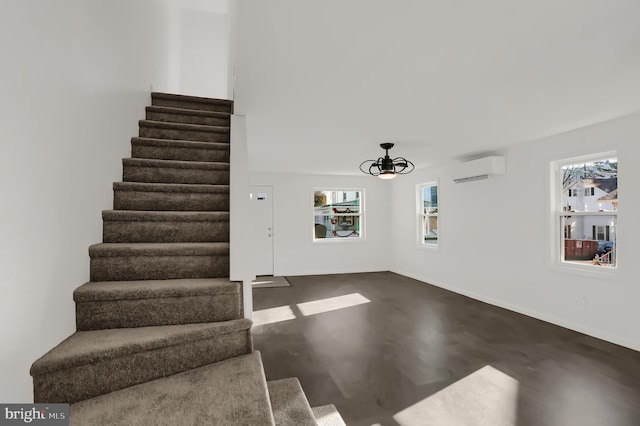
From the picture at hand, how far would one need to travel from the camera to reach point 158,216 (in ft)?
7.29

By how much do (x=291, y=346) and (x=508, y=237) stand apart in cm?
354

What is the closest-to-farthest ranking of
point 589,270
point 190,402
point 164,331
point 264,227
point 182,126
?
A: point 190,402 → point 164,331 → point 182,126 → point 589,270 → point 264,227

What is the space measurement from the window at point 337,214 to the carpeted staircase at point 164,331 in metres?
5.16

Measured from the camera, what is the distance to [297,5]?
1604 millimetres

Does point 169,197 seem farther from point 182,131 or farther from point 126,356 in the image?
point 126,356

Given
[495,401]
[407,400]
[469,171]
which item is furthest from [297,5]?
[469,171]

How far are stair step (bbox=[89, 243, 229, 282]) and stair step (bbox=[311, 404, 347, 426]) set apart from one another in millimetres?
1123

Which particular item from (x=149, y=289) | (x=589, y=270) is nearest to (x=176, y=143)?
(x=149, y=289)

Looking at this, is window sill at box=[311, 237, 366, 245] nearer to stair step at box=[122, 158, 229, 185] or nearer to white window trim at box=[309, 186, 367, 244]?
white window trim at box=[309, 186, 367, 244]

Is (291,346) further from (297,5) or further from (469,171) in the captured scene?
(469,171)

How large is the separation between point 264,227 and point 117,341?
228 inches

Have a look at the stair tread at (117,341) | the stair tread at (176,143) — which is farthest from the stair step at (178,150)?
the stair tread at (117,341)

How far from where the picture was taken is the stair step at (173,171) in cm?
262

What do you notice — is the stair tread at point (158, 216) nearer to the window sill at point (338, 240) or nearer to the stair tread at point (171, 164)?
the stair tread at point (171, 164)
